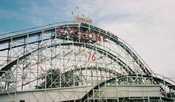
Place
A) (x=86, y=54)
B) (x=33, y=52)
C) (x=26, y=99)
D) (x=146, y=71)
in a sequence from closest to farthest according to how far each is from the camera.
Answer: (x=26, y=99) < (x=33, y=52) < (x=86, y=54) < (x=146, y=71)

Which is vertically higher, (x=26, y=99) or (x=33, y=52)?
(x=33, y=52)

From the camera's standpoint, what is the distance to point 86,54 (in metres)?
40.4

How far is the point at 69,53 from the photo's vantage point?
39.2 metres

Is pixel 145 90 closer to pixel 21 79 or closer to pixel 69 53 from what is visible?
pixel 69 53

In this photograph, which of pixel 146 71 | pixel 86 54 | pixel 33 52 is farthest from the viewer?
pixel 146 71

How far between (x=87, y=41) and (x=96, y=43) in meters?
1.24

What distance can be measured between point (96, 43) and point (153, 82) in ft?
27.6

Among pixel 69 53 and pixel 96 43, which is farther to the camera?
pixel 96 43

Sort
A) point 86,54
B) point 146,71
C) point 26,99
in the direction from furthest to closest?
point 146,71
point 86,54
point 26,99

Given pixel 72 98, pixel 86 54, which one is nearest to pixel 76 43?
pixel 86 54

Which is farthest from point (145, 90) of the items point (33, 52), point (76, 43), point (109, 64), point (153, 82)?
point (33, 52)

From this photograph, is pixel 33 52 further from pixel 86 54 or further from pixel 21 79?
pixel 86 54

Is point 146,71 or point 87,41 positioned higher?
point 87,41

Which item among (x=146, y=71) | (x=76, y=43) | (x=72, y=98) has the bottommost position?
(x=72, y=98)
